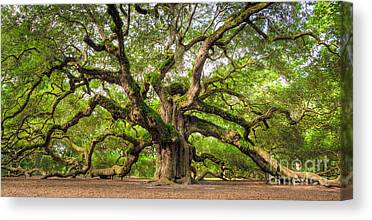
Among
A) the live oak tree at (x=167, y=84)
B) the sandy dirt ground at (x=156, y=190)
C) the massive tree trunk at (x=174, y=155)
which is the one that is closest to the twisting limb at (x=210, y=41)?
the live oak tree at (x=167, y=84)

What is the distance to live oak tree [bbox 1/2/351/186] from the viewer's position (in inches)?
336

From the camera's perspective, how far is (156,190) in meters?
8.64

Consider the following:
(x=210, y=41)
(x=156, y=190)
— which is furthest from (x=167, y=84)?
(x=156, y=190)

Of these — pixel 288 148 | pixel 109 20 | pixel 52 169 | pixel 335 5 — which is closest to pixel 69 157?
pixel 52 169

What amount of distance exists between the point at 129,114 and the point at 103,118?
23 centimetres

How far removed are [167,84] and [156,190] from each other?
0.91 metres

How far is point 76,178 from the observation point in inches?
346

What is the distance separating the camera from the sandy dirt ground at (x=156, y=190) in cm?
847

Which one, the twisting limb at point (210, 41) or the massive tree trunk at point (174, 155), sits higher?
the twisting limb at point (210, 41)

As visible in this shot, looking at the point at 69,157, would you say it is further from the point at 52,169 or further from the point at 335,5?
the point at 335,5

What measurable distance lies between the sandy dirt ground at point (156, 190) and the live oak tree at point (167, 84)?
0.30 feet

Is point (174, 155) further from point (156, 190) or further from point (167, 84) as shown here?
point (167, 84)

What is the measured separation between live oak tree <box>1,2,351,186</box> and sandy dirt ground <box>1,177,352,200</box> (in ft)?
0.30

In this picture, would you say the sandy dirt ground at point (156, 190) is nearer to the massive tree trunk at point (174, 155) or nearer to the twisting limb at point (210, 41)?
the massive tree trunk at point (174, 155)
